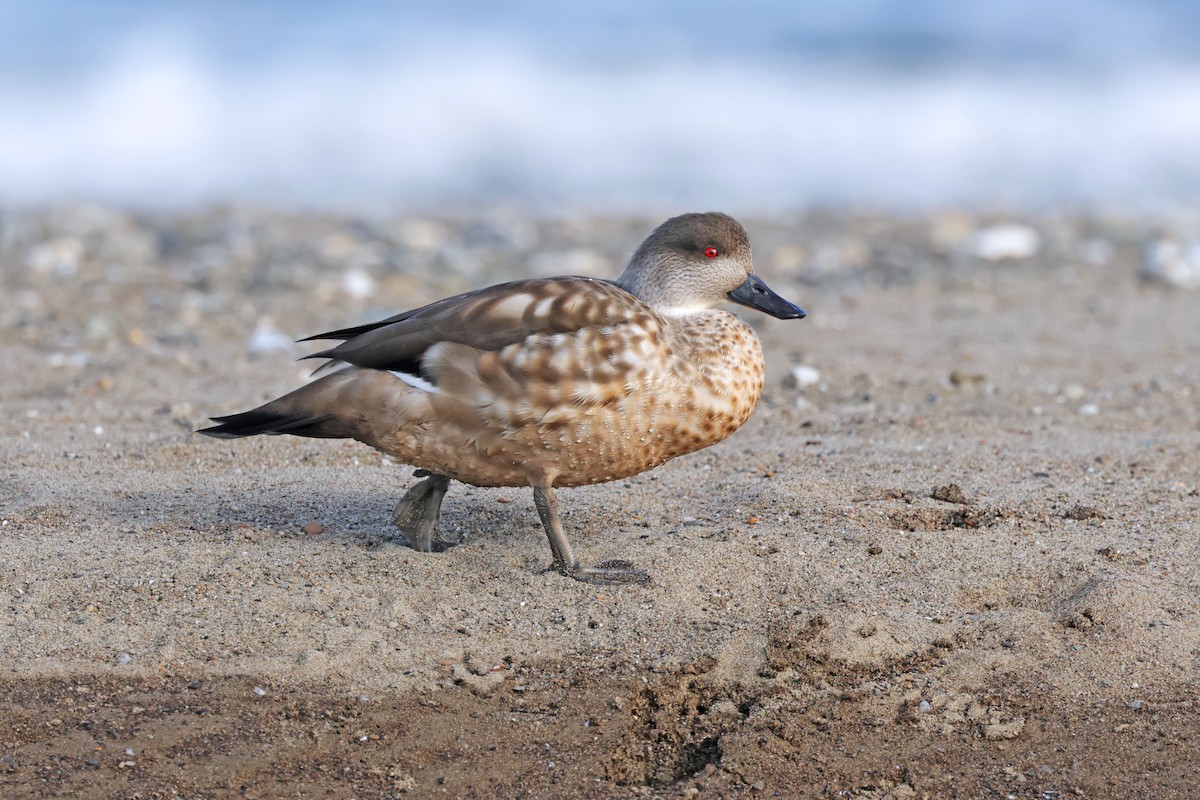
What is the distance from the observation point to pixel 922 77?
23.0 metres

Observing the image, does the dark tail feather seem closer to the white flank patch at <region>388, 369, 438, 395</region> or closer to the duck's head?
the white flank patch at <region>388, 369, 438, 395</region>

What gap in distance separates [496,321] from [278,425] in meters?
0.82

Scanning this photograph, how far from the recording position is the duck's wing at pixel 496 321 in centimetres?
449

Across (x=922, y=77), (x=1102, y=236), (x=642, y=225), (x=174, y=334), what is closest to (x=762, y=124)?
(x=922, y=77)

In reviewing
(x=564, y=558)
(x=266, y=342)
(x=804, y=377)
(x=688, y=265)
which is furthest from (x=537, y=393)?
(x=266, y=342)

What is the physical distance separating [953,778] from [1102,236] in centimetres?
1027

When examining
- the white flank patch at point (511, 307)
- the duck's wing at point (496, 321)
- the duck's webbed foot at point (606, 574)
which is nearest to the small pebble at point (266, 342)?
the duck's wing at point (496, 321)

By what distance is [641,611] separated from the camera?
4359mm

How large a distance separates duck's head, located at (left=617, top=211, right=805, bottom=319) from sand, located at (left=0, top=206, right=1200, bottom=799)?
84cm

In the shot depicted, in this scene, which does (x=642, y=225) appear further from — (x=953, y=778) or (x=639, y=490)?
(x=953, y=778)

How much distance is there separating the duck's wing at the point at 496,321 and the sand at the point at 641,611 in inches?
28.3

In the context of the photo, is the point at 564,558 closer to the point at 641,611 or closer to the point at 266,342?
the point at 641,611

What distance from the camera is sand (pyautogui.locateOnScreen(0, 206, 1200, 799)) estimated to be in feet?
12.0

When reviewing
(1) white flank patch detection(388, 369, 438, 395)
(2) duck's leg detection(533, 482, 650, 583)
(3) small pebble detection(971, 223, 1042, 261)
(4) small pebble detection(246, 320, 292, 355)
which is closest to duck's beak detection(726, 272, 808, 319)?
(2) duck's leg detection(533, 482, 650, 583)
